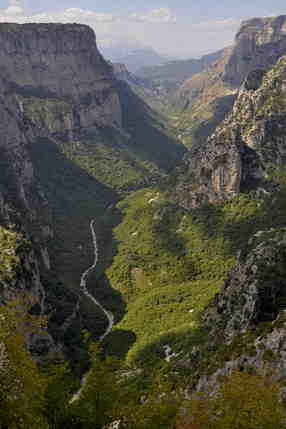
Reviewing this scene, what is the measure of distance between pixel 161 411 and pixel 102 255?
478 ft

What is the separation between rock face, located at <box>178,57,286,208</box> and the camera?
16262cm

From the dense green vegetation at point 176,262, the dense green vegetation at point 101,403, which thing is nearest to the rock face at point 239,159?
the dense green vegetation at point 176,262

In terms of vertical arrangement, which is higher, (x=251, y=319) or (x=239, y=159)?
(x=239, y=159)

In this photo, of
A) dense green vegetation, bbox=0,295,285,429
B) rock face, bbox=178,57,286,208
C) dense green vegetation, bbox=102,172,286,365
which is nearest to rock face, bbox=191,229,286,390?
dense green vegetation, bbox=0,295,285,429

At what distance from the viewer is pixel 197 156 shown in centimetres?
18238

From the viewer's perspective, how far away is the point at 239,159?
16012 cm

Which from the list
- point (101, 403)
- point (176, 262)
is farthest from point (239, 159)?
point (101, 403)

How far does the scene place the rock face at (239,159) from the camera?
163 metres

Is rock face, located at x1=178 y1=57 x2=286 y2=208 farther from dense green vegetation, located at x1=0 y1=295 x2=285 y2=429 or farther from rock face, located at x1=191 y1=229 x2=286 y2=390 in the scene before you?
dense green vegetation, located at x1=0 y1=295 x2=285 y2=429

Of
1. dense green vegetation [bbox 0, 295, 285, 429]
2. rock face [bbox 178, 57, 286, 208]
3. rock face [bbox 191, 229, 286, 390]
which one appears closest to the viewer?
dense green vegetation [bbox 0, 295, 285, 429]

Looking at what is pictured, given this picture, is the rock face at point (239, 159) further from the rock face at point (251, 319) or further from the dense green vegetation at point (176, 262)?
the rock face at point (251, 319)

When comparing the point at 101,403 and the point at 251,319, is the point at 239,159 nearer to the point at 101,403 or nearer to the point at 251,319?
the point at 251,319

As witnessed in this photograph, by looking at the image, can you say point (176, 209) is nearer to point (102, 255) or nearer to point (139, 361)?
point (102, 255)

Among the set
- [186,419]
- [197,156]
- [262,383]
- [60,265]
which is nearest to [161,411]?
[186,419]
